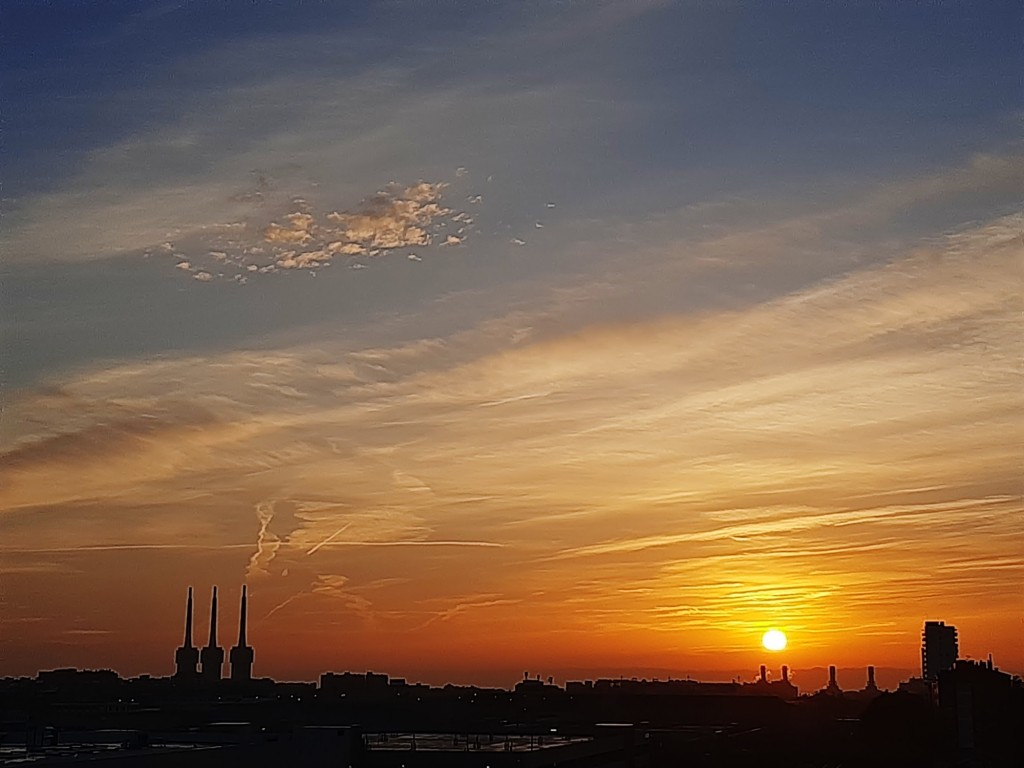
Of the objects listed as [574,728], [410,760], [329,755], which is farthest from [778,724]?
[329,755]

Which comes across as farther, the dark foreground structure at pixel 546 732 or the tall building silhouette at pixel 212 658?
the tall building silhouette at pixel 212 658

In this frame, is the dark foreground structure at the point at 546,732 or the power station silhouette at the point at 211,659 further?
the power station silhouette at the point at 211,659

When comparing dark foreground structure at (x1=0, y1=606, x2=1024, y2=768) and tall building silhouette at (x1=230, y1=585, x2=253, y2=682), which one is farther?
tall building silhouette at (x1=230, y1=585, x2=253, y2=682)

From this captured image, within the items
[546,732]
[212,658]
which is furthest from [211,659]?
[546,732]

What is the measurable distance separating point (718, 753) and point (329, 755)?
1091 inches

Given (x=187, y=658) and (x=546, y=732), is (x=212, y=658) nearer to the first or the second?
(x=187, y=658)

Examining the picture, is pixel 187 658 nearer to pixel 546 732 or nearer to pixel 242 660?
pixel 242 660

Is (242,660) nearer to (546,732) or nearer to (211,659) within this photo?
(211,659)

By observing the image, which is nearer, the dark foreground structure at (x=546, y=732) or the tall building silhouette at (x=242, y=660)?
the dark foreground structure at (x=546, y=732)

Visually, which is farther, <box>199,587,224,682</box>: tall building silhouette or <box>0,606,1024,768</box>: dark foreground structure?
<box>199,587,224,682</box>: tall building silhouette

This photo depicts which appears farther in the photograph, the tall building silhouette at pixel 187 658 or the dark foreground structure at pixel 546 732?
the tall building silhouette at pixel 187 658

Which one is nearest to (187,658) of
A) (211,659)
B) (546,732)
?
(211,659)

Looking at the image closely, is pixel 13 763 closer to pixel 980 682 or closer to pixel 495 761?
pixel 495 761

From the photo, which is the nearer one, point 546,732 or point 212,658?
point 546,732
